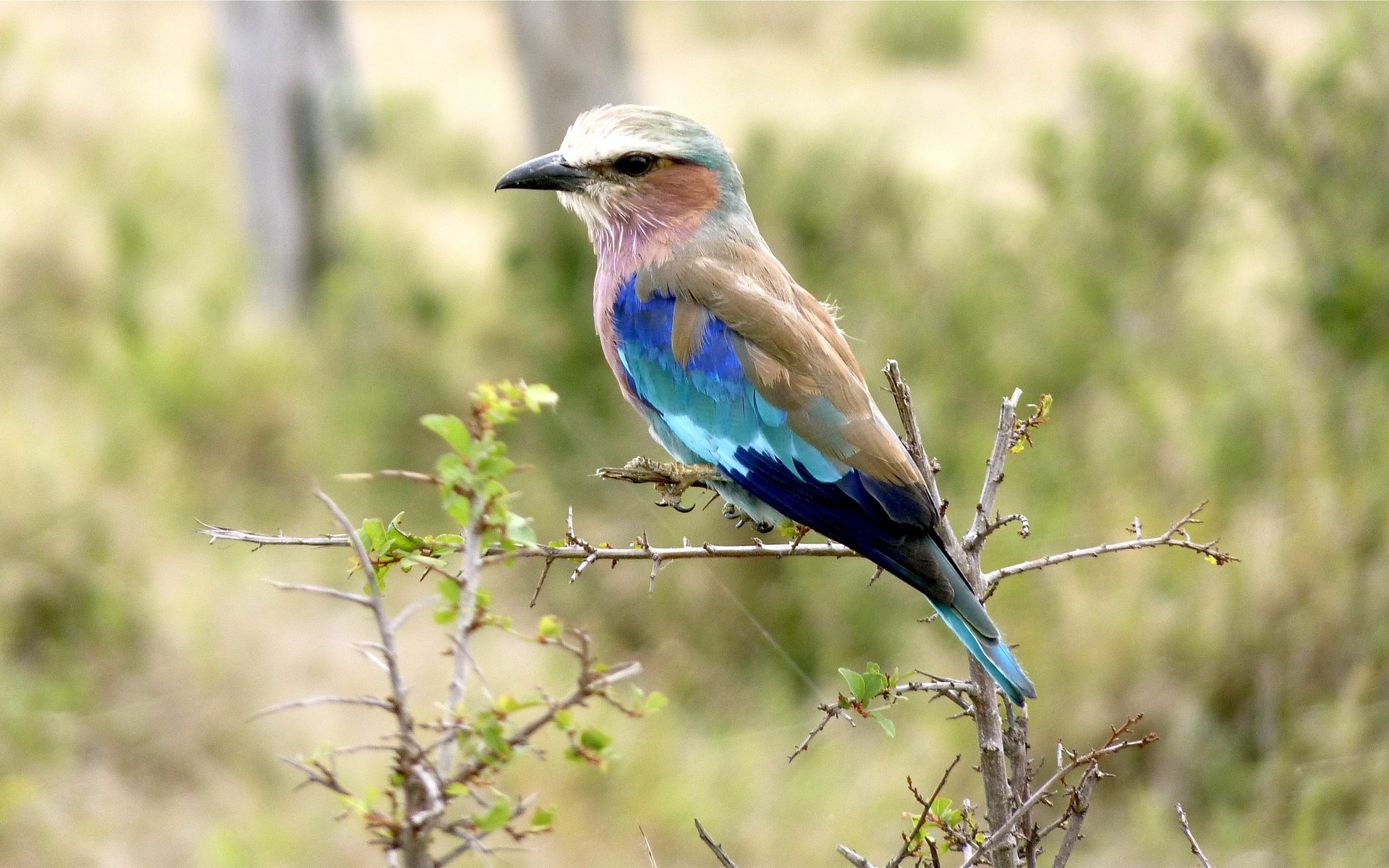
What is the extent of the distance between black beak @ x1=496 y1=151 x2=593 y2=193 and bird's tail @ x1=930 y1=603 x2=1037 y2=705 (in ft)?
4.80

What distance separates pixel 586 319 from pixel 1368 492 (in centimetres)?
317

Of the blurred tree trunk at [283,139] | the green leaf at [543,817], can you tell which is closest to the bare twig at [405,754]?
the green leaf at [543,817]

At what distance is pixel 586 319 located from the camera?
234 inches

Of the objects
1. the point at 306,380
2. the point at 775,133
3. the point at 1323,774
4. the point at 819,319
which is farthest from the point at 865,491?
the point at 306,380

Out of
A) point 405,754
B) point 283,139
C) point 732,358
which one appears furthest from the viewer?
point 283,139

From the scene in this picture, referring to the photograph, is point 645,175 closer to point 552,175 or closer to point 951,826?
point 552,175

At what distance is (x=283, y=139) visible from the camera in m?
8.95

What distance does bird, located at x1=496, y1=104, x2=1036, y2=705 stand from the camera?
232 centimetres

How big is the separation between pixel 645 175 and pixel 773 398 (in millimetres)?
692

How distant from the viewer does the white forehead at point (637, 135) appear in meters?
3.02

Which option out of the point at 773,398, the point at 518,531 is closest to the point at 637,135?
the point at 773,398

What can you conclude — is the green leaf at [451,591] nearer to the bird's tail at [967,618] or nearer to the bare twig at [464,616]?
the bare twig at [464,616]

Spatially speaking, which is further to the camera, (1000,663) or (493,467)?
(1000,663)

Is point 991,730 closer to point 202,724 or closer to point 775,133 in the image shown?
point 202,724
